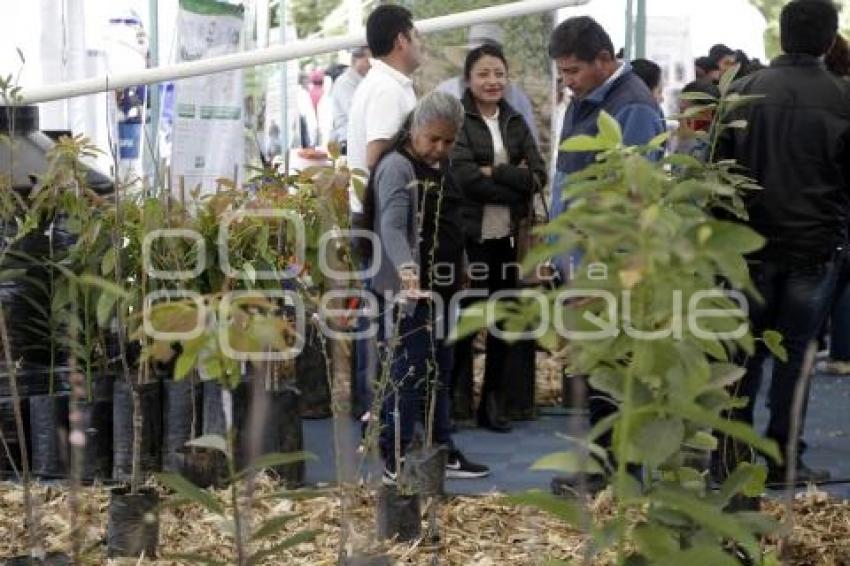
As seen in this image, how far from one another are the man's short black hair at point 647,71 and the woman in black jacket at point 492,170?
44.3 inches

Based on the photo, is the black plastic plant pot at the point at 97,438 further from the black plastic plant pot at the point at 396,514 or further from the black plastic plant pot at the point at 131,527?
the black plastic plant pot at the point at 396,514

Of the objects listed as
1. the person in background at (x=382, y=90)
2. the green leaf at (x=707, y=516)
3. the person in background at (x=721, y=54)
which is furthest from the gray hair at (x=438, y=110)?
the person in background at (x=721, y=54)

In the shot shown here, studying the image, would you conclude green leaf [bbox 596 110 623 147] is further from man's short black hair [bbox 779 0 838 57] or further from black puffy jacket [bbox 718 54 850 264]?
man's short black hair [bbox 779 0 838 57]

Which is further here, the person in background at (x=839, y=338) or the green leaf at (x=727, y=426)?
the person in background at (x=839, y=338)

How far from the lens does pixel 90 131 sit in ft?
33.7

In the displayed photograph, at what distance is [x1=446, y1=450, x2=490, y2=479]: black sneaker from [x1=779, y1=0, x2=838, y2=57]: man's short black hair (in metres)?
1.81

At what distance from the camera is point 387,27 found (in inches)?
242

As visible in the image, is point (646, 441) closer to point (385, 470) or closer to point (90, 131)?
point (385, 470)

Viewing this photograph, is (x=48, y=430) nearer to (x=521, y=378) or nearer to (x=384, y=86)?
(x=384, y=86)

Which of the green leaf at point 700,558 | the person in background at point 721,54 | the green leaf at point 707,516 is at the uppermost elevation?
the person in background at point 721,54

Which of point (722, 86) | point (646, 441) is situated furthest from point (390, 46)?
point (646, 441)

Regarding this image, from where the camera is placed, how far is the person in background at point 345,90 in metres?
9.59

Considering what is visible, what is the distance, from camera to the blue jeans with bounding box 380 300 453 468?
536 centimetres

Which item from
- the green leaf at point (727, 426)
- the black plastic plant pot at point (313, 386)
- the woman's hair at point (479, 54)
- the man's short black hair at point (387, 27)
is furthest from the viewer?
the black plastic plant pot at point (313, 386)
